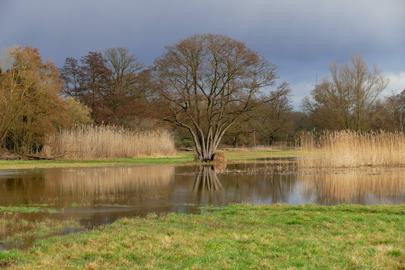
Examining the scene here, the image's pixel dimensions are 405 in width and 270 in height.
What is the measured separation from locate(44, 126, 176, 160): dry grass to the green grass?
76.9ft

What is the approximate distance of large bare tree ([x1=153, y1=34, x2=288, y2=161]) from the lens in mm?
34188

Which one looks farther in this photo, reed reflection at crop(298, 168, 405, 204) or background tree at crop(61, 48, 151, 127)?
background tree at crop(61, 48, 151, 127)

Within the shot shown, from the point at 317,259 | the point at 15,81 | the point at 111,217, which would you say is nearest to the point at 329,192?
the point at 111,217

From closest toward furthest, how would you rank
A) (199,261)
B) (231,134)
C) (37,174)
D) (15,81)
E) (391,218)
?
1. (199,261)
2. (391,218)
3. (37,174)
4. (15,81)
5. (231,134)

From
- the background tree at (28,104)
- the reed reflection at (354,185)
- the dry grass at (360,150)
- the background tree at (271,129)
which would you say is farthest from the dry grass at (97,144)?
the background tree at (271,129)

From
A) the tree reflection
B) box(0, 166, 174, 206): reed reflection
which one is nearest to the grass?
box(0, 166, 174, 206): reed reflection

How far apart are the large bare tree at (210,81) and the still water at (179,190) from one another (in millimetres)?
13092

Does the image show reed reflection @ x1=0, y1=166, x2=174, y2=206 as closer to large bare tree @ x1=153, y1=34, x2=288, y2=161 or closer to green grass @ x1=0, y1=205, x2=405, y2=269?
green grass @ x1=0, y1=205, x2=405, y2=269

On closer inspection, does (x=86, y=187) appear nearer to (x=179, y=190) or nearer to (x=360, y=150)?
(x=179, y=190)

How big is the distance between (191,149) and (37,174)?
2963 centimetres

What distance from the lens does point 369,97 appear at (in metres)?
49.2

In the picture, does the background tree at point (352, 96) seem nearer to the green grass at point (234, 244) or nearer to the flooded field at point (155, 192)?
the flooded field at point (155, 192)

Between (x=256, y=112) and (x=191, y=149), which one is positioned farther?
(x=191, y=149)

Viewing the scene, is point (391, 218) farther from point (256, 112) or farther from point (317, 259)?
point (256, 112)
